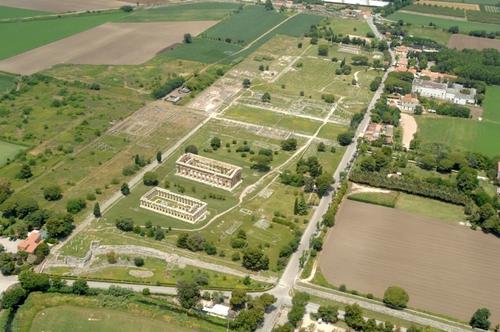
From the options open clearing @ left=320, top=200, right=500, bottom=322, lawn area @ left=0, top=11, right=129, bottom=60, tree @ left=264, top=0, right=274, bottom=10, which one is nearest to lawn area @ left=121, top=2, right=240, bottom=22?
lawn area @ left=0, top=11, right=129, bottom=60

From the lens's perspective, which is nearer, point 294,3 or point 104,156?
point 104,156

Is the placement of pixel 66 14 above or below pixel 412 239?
above

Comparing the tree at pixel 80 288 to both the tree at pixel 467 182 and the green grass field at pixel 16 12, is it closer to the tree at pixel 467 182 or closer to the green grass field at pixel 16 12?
the tree at pixel 467 182

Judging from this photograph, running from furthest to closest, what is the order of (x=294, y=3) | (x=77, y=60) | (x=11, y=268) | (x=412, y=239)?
(x=294, y=3), (x=77, y=60), (x=412, y=239), (x=11, y=268)

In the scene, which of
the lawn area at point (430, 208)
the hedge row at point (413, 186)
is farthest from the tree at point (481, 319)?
the hedge row at point (413, 186)

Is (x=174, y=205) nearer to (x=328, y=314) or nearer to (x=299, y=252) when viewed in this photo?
(x=299, y=252)

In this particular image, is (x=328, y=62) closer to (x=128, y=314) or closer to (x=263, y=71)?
(x=263, y=71)

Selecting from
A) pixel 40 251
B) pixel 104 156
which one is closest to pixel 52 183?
pixel 104 156
